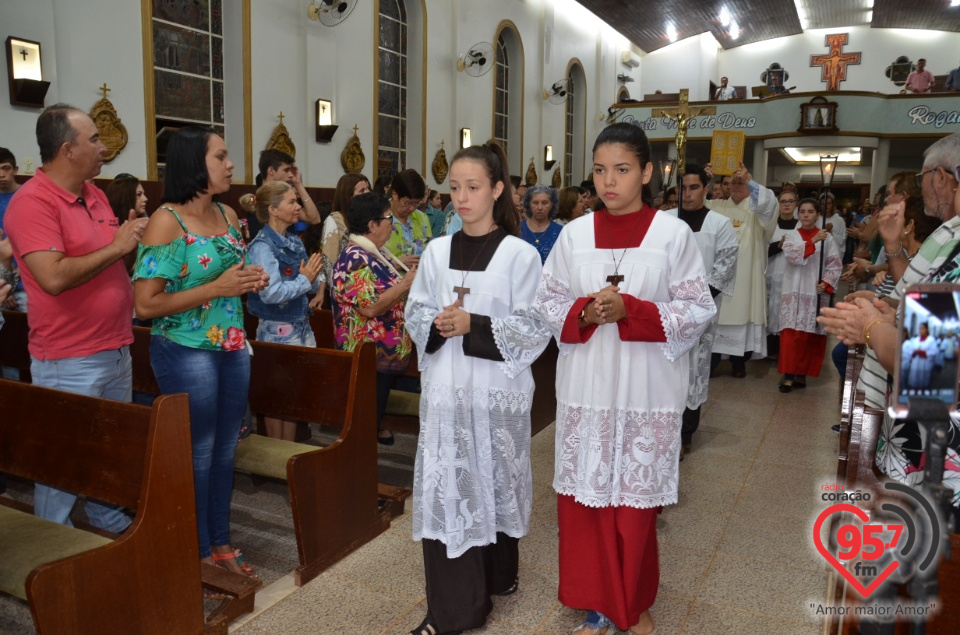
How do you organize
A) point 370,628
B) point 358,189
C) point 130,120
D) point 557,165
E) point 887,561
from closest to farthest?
1. point 887,561
2. point 370,628
3. point 358,189
4. point 130,120
5. point 557,165

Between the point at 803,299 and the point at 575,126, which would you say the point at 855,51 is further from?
the point at 803,299

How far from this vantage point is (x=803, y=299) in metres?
6.45

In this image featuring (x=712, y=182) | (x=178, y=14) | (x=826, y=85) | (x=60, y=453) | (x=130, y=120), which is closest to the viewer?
(x=60, y=453)

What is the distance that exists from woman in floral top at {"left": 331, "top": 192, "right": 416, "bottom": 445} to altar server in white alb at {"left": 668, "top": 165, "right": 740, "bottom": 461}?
5.99 ft

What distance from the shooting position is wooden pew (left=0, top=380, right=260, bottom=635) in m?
2.13

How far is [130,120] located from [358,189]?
3153mm

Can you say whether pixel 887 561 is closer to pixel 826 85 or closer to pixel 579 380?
pixel 579 380

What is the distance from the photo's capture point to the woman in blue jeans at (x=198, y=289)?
2566mm

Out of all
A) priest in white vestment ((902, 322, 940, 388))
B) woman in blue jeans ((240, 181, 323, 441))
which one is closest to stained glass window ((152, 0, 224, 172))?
woman in blue jeans ((240, 181, 323, 441))

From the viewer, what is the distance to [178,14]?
7590 mm

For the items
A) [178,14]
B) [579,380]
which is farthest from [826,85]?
[579,380]

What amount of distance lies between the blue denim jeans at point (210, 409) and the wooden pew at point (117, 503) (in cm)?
24

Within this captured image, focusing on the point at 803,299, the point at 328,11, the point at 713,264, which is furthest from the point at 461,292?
the point at 328,11

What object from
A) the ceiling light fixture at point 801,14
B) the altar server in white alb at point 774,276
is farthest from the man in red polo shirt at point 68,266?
the ceiling light fixture at point 801,14
